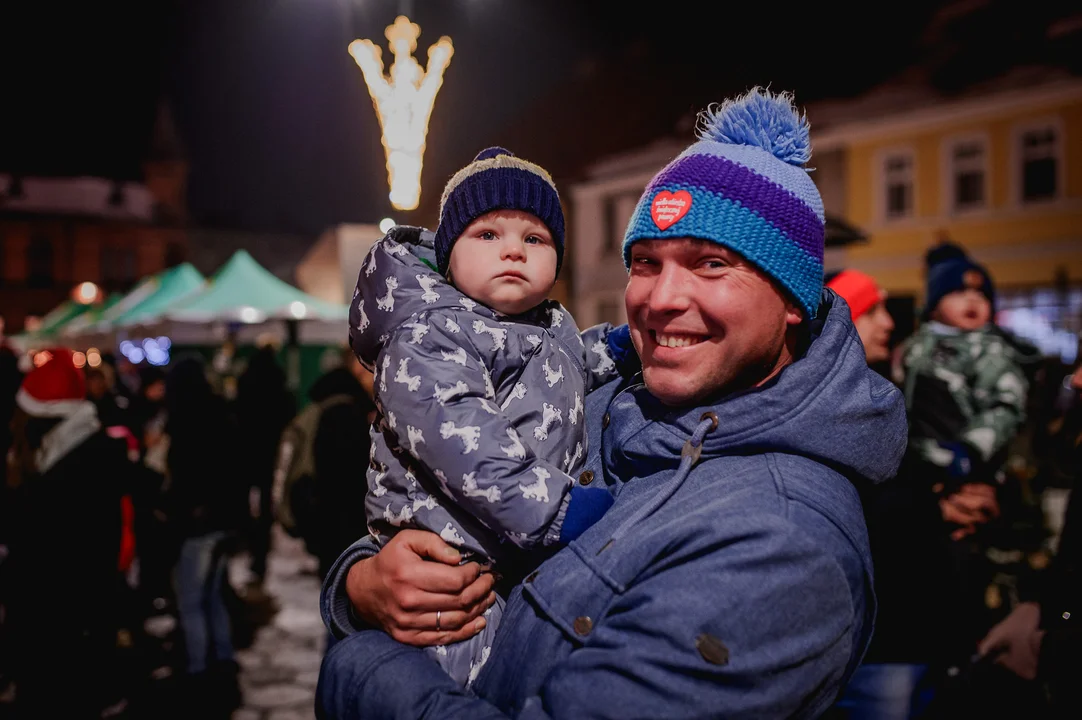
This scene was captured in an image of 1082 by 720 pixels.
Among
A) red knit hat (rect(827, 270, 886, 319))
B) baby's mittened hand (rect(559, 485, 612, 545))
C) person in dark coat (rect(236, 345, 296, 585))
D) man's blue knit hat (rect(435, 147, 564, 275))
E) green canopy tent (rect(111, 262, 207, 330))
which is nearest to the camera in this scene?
baby's mittened hand (rect(559, 485, 612, 545))

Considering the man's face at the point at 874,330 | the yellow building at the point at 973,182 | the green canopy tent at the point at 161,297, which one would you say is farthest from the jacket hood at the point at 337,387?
the yellow building at the point at 973,182

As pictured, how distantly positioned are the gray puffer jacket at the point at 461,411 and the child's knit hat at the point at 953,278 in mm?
3765

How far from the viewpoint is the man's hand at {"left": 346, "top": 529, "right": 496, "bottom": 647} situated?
5.62 feet

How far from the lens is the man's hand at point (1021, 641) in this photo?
9.69ft

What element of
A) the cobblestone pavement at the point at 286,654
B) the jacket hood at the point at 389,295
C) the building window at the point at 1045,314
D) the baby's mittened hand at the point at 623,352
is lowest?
the cobblestone pavement at the point at 286,654

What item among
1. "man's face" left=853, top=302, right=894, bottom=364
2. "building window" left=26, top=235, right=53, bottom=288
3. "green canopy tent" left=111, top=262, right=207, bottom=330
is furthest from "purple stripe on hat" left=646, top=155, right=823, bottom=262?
"building window" left=26, top=235, right=53, bottom=288

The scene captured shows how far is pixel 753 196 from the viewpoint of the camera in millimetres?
1710

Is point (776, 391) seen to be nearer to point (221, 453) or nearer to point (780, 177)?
point (780, 177)

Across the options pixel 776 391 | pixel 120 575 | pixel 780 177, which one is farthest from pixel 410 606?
pixel 120 575

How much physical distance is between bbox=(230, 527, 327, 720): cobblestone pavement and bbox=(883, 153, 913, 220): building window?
17837mm

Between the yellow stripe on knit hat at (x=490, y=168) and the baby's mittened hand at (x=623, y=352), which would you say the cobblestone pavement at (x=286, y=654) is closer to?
the baby's mittened hand at (x=623, y=352)

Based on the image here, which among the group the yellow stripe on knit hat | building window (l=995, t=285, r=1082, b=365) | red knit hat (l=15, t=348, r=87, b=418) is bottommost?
building window (l=995, t=285, r=1082, b=365)

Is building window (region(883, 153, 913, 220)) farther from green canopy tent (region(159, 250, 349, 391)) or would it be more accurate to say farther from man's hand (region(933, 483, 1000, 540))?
man's hand (region(933, 483, 1000, 540))

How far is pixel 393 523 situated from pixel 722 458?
0.87 metres
